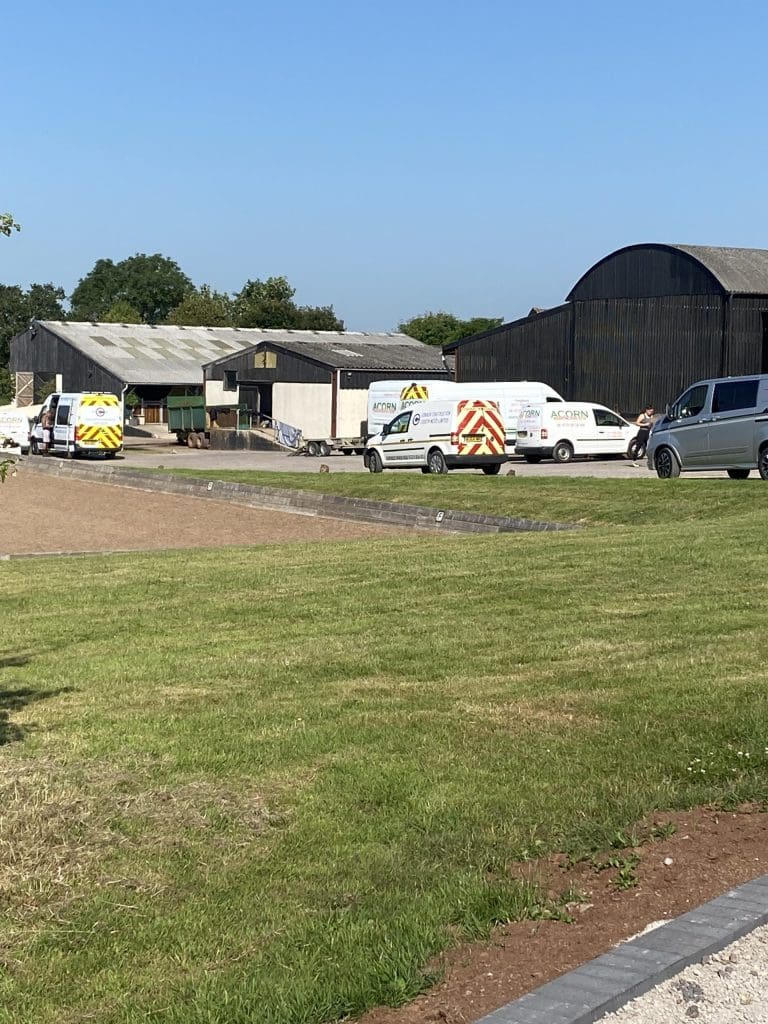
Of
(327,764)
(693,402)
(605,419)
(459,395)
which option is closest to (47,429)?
(459,395)

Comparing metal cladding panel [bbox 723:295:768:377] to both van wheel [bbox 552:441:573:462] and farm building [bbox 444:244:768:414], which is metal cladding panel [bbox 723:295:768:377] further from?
van wheel [bbox 552:441:573:462]

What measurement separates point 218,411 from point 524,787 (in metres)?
63.7

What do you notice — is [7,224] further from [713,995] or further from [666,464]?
[666,464]

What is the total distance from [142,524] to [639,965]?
22.0 meters

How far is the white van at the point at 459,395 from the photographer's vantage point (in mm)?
47406

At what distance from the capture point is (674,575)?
12.6 metres

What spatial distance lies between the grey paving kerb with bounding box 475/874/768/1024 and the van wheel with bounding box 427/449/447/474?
31.7m

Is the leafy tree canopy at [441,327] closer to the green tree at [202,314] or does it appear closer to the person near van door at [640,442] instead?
the green tree at [202,314]

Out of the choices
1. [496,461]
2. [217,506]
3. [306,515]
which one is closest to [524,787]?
[306,515]

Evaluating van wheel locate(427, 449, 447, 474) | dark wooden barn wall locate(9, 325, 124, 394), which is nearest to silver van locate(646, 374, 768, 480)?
van wheel locate(427, 449, 447, 474)

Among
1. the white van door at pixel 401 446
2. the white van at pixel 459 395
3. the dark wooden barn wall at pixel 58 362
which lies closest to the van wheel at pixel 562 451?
the white van at pixel 459 395

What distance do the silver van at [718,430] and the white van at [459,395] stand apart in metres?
17.3

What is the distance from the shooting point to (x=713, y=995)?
168 inches

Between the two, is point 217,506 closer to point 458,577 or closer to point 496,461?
point 496,461
